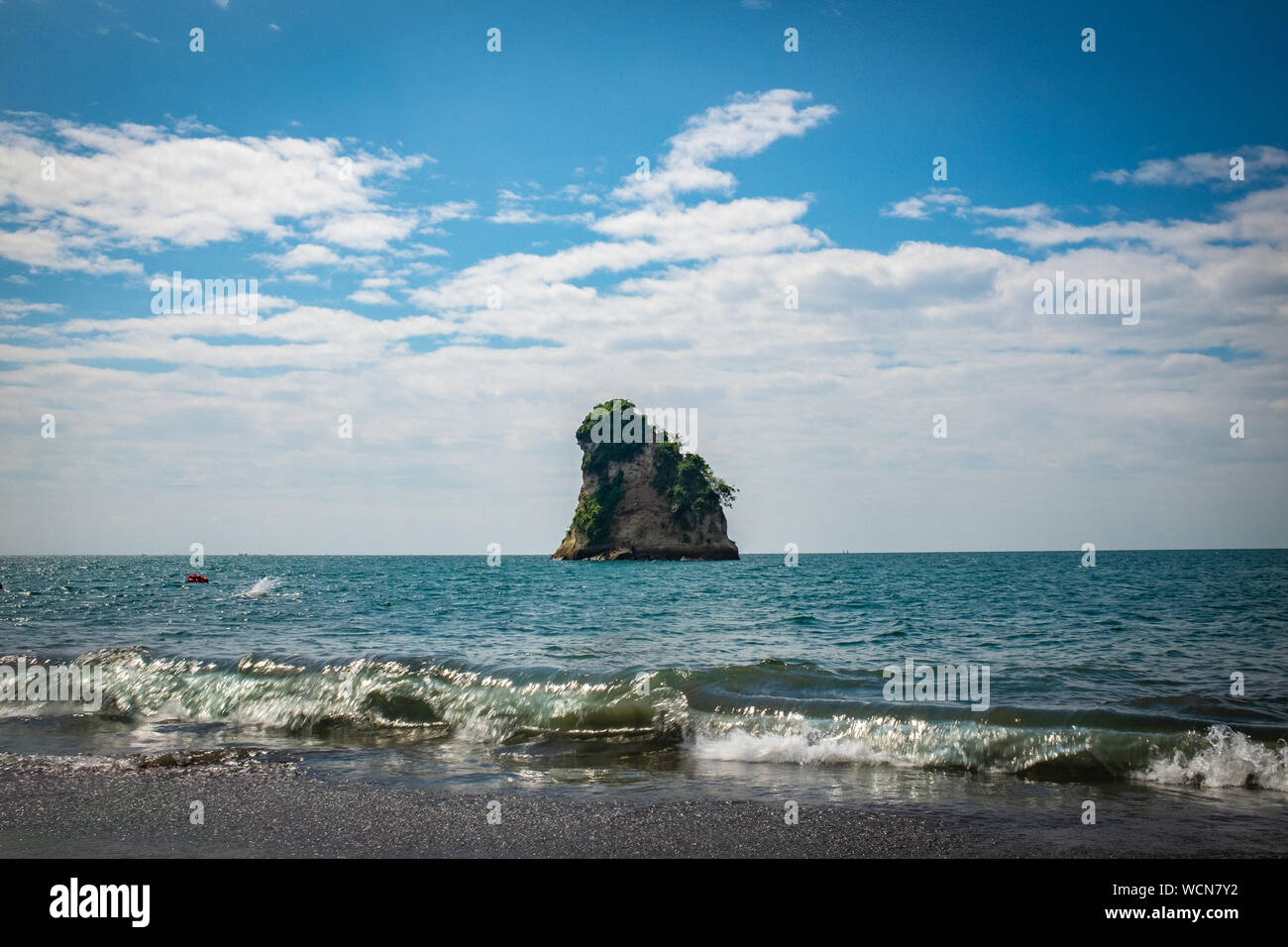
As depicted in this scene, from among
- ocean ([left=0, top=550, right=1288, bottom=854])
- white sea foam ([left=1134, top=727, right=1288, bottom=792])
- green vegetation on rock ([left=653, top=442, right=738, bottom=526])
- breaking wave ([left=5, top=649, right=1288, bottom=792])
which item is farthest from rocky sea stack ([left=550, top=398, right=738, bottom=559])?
white sea foam ([left=1134, top=727, right=1288, bottom=792])

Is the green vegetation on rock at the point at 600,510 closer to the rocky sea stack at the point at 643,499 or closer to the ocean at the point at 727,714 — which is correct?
the rocky sea stack at the point at 643,499

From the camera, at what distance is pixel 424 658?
14.8 meters

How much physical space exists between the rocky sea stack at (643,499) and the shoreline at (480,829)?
98.7 metres

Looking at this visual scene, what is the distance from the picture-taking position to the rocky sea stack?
108m

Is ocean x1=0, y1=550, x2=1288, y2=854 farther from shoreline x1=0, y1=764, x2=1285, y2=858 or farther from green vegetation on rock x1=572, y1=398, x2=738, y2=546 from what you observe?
green vegetation on rock x1=572, y1=398, x2=738, y2=546

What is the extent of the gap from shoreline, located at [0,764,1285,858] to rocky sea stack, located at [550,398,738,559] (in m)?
98.7

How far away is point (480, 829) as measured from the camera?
6.52m

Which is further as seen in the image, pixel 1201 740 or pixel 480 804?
pixel 1201 740

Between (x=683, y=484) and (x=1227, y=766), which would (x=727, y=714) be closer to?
(x=1227, y=766)

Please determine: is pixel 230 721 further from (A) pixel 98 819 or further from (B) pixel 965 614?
(B) pixel 965 614
